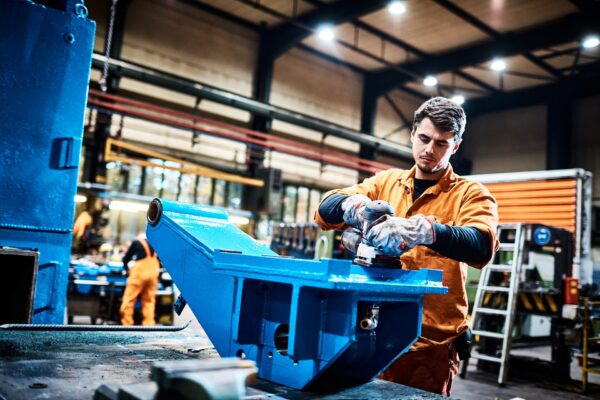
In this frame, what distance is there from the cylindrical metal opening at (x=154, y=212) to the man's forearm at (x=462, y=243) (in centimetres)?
91

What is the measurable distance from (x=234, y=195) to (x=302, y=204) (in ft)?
6.43

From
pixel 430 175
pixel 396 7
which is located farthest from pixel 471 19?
pixel 430 175

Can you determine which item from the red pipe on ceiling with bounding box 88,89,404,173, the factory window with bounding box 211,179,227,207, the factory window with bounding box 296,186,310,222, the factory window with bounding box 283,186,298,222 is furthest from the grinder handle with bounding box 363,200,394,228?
the factory window with bounding box 296,186,310,222

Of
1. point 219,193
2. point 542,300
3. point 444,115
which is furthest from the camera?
point 219,193

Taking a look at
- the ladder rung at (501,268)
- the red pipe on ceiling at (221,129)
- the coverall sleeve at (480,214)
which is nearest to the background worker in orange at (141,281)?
the red pipe on ceiling at (221,129)

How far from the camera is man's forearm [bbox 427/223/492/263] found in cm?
141

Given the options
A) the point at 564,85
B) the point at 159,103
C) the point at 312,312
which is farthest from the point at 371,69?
the point at 312,312

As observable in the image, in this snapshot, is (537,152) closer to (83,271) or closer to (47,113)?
(83,271)

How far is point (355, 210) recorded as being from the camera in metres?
1.53

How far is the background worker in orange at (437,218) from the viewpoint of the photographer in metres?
1.56

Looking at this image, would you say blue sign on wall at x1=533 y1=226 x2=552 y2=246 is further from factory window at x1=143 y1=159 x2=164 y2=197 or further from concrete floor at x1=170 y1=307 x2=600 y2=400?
factory window at x1=143 y1=159 x2=164 y2=197

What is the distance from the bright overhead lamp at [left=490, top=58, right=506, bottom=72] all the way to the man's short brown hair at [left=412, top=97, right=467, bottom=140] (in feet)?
32.0

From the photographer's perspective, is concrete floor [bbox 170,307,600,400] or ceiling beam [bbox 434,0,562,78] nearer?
concrete floor [bbox 170,307,600,400]

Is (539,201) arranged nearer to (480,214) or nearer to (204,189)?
(480,214)
